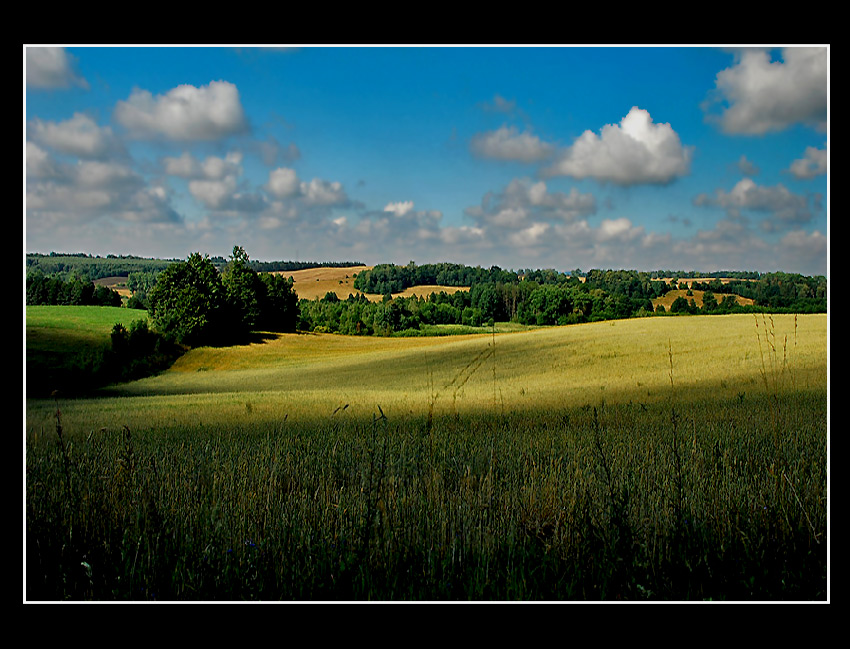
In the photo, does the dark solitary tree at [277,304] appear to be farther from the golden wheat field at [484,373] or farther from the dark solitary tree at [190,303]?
the dark solitary tree at [190,303]

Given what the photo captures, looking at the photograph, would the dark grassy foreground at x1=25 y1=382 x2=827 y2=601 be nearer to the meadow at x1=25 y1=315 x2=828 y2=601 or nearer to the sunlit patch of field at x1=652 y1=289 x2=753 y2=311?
the meadow at x1=25 y1=315 x2=828 y2=601

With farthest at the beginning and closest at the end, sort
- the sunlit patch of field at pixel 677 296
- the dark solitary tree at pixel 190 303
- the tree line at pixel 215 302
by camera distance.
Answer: the tree line at pixel 215 302, the dark solitary tree at pixel 190 303, the sunlit patch of field at pixel 677 296

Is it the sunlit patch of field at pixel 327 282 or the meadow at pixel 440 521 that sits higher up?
the sunlit patch of field at pixel 327 282

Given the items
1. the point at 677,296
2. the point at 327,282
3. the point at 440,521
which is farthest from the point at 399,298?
the point at 440,521

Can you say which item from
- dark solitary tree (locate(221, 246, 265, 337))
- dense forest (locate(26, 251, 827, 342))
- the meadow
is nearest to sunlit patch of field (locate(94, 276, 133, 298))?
dense forest (locate(26, 251, 827, 342))

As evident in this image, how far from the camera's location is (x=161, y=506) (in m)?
Answer: 4.25

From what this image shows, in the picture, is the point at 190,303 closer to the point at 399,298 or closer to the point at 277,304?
the point at 277,304

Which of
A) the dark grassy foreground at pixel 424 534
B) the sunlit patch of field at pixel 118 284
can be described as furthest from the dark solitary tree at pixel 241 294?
the dark grassy foreground at pixel 424 534

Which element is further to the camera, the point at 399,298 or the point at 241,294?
the point at 399,298

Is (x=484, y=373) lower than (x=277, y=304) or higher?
lower

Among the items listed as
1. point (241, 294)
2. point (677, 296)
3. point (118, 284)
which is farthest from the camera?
point (241, 294)

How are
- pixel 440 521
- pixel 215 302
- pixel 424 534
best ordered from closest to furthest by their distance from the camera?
1. pixel 424 534
2. pixel 440 521
3. pixel 215 302

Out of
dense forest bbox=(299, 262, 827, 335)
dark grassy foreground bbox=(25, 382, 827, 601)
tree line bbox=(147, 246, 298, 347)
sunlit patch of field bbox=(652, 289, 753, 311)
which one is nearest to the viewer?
dark grassy foreground bbox=(25, 382, 827, 601)
